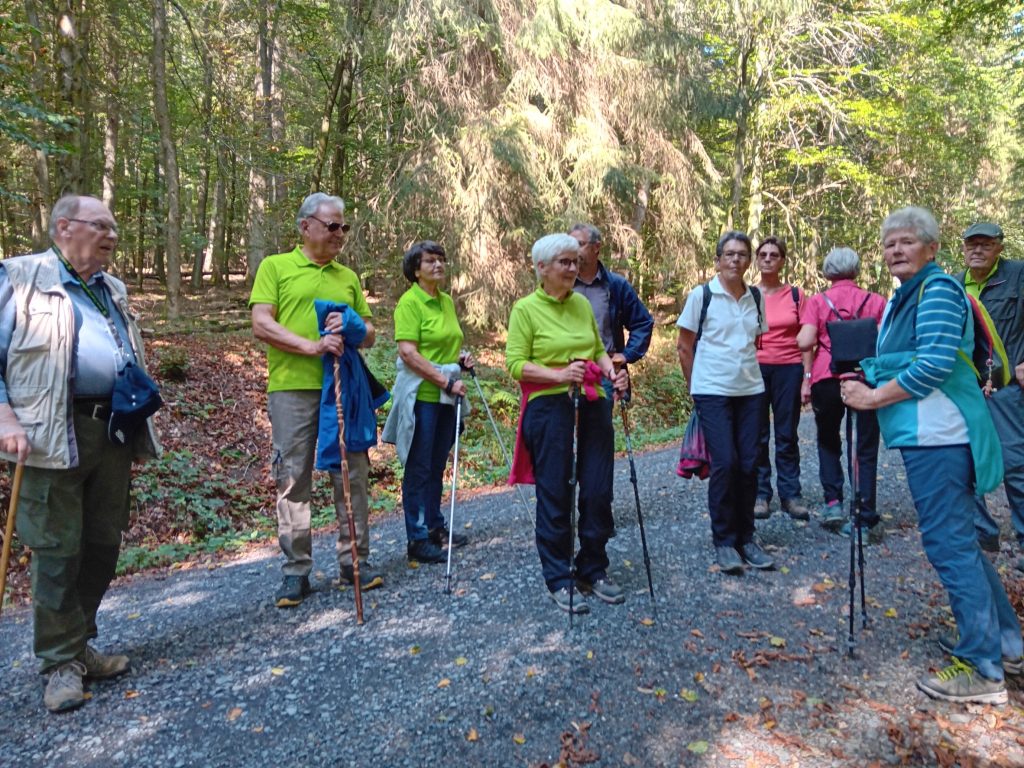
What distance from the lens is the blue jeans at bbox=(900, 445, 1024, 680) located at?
2.93 metres

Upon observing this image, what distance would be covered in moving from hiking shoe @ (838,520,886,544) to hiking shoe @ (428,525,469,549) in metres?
2.89

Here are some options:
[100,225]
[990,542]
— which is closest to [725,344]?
[990,542]

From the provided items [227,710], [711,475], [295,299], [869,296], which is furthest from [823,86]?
[227,710]

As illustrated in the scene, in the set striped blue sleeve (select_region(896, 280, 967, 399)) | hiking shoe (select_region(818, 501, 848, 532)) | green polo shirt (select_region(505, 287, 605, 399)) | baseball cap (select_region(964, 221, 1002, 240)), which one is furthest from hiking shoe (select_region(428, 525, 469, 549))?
baseball cap (select_region(964, 221, 1002, 240))

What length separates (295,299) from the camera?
407cm

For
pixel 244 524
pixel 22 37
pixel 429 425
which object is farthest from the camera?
pixel 22 37

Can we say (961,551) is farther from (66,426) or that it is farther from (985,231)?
(66,426)

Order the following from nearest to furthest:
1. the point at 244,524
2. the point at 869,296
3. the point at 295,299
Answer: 1. the point at 295,299
2. the point at 869,296
3. the point at 244,524

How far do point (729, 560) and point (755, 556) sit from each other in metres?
0.24

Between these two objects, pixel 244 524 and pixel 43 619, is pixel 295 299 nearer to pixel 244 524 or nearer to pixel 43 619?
pixel 43 619

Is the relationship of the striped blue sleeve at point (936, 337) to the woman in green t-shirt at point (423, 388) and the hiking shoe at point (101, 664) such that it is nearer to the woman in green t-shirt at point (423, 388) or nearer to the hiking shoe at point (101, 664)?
the woman in green t-shirt at point (423, 388)

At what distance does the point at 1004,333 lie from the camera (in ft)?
15.9

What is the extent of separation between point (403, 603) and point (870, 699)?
254cm

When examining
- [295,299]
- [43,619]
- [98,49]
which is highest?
[98,49]
